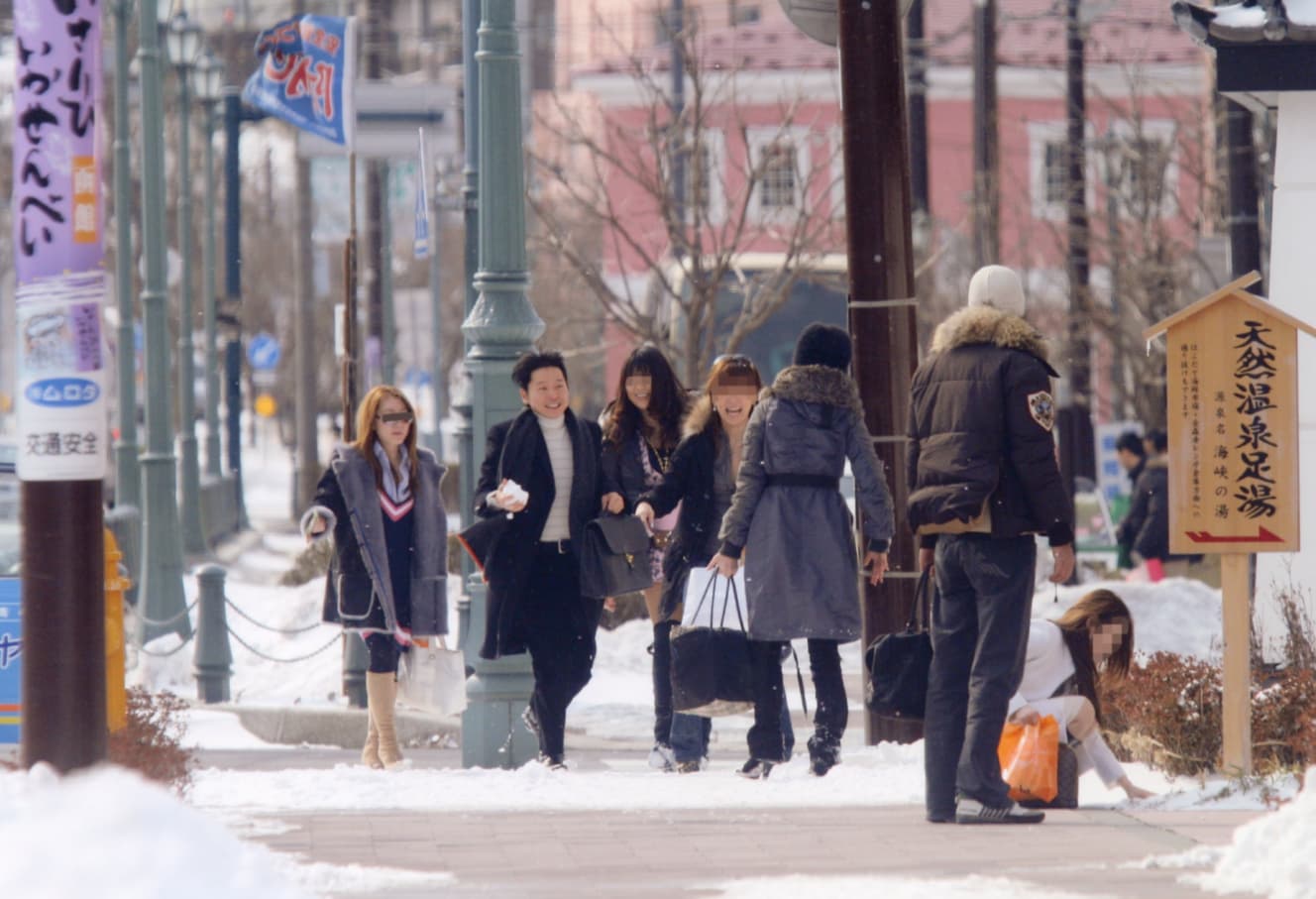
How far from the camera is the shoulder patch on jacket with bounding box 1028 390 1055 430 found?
25.4ft

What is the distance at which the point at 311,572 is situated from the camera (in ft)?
70.5

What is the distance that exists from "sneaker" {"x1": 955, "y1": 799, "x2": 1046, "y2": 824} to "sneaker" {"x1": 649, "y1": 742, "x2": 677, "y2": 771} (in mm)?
2790

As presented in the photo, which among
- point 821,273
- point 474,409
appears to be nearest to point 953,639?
point 474,409

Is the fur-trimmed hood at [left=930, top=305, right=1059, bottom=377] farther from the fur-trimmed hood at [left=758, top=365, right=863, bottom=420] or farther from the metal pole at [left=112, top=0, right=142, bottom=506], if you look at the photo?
the metal pole at [left=112, top=0, right=142, bottom=506]

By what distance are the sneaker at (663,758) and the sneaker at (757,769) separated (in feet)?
3.02

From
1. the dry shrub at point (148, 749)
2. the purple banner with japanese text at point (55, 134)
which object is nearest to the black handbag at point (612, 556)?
the dry shrub at point (148, 749)

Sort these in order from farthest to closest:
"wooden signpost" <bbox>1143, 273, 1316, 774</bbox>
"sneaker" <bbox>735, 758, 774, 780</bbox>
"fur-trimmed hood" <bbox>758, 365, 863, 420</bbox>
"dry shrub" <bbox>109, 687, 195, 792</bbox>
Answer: "sneaker" <bbox>735, 758, 774, 780</bbox>
"fur-trimmed hood" <bbox>758, 365, 863, 420</bbox>
"wooden signpost" <bbox>1143, 273, 1316, 774</bbox>
"dry shrub" <bbox>109, 687, 195, 792</bbox>

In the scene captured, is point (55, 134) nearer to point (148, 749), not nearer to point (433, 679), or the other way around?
point (148, 749)

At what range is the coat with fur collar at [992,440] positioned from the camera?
25.3ft

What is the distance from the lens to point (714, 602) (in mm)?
9852

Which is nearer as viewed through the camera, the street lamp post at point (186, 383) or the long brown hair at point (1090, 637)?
the long brown hair at point (1090, 637)

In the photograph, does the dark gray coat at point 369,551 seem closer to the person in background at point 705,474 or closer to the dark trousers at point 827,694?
the person in background at point 705,474

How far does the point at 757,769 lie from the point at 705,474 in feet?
4.40

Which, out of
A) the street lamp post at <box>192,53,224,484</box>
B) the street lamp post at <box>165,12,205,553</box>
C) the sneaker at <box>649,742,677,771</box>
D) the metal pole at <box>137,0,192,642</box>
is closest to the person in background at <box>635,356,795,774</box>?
the sneaker at <box>649,742,677,771</box>
